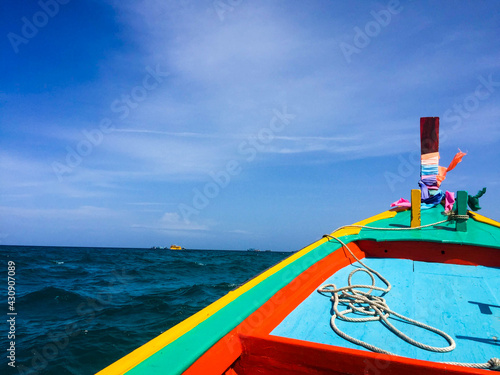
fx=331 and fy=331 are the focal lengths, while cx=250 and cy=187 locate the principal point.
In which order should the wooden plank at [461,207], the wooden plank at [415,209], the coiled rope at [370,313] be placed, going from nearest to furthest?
the coiled rope at [370,313] → the wooden plank at [461,207] → the wooden plank at [415,209]

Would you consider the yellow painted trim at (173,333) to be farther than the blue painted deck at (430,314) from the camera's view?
No

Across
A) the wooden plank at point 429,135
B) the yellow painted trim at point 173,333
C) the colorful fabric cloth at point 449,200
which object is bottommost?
the yellow painted trim at point 173,333

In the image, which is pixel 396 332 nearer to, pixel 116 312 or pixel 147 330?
pixel 147 330

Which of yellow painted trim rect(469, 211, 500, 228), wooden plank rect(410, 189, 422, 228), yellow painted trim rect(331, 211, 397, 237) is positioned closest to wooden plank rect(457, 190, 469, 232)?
wooden plank rect(410, 189, 422, 228)

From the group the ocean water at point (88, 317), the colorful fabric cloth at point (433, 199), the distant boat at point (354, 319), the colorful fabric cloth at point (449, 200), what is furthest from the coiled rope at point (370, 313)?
the colorful fabric cloth at point (433, 199)

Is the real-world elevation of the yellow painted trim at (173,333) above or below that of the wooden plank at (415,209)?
below

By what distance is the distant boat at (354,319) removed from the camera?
→ 136cm

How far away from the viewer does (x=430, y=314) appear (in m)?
2.00

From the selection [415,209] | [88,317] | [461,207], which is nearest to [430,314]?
[415,209]

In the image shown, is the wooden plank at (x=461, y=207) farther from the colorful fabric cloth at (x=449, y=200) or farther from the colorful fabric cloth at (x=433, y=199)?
the colorful fabric cloth at (x=433, y=199)

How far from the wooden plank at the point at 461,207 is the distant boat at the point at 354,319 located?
20cm

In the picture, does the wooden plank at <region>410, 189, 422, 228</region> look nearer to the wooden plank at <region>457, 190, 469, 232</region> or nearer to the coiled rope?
the wooden plank at <region>457, 190, 469, 232</region>

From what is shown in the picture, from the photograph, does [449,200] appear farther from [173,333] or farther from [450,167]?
[173,333]

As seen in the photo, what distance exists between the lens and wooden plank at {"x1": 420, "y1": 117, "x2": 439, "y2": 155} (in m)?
4.89
